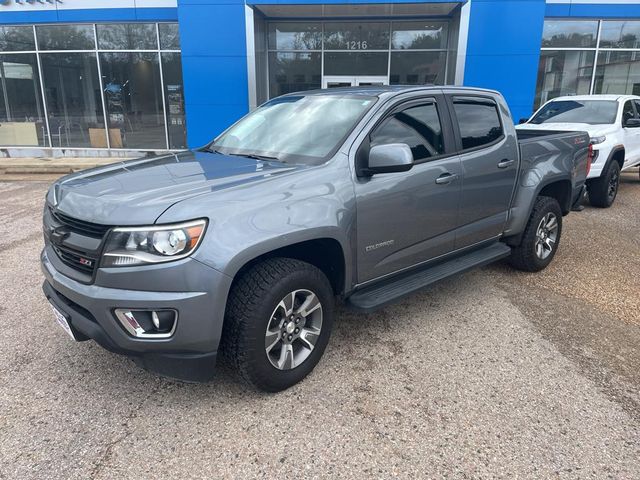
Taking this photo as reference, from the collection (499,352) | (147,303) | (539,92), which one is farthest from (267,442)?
(539,92)

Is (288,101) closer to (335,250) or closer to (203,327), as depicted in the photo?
(335,250)

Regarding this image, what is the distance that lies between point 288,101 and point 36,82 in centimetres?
1400

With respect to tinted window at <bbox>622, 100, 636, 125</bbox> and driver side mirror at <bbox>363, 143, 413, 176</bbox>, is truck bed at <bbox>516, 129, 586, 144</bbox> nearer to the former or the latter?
driver side mirror at <bbox>363, 143, 413, 176</bbox>

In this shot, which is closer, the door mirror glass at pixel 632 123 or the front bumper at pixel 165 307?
the front bumper at pixel 165 307

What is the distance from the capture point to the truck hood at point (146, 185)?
2600 millimetres

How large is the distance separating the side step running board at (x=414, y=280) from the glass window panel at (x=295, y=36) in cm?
1121

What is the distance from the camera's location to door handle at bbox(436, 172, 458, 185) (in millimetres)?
3768

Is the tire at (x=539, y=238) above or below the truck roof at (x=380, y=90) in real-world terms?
below

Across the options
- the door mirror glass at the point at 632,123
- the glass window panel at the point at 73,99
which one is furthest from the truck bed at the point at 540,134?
the glass window panel at the point at 73,99

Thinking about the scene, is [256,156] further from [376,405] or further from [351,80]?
[351,80]

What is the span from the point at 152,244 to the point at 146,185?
1.76 ft

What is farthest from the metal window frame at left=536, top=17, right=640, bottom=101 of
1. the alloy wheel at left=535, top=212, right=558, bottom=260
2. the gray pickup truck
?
the gray pickup truck

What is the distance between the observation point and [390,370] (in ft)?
11.1

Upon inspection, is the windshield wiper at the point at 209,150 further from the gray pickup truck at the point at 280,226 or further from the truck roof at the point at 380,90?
the truck roof at the point at 380,90
